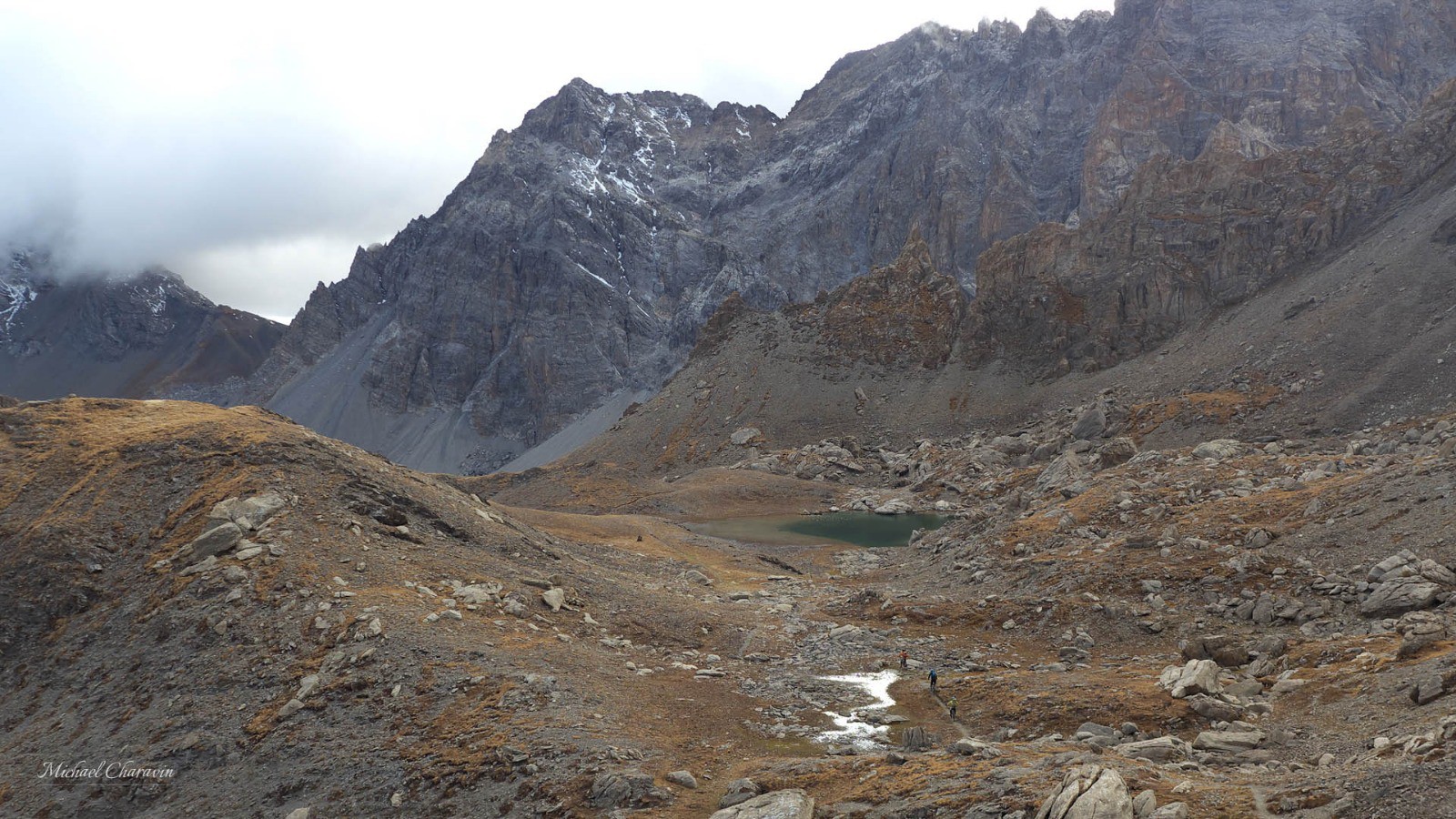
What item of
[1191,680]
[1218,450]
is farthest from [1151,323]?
[1191,680]

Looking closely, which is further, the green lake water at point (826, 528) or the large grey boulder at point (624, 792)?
the green lake water at point (826, 528)

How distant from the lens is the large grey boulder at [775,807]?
17.9 meters

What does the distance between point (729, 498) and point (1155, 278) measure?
259 feet

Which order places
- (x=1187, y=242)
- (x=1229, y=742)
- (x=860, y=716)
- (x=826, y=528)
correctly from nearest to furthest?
1. (x=1229, y=742)
2. (x=860, y=716)
3. (x=826, y=528)
4. (x=1187, y=242)

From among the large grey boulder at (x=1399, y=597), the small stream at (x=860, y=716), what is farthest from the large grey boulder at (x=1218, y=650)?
the small stream at (x=860, y=716)

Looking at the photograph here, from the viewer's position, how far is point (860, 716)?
1065 inches

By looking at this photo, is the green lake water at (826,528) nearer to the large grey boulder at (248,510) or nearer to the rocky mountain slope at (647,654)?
the rocky mountain slope at (647,654)

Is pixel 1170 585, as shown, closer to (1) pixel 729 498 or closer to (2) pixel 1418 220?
(1) pixel 729 498

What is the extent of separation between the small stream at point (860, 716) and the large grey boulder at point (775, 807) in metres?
5.99

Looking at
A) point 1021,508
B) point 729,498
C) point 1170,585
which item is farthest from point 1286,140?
point 1170,585

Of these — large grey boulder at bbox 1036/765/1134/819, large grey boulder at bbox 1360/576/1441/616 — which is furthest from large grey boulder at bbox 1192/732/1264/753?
large grey boulder at bbox 1360/576/1441/616

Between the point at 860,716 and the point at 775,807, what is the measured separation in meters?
9.49

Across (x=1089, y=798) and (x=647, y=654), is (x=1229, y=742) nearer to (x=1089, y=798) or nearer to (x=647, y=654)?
(x=1089, y=798)

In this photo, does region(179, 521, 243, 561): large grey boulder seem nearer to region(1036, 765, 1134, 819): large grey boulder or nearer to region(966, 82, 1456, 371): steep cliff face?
region(1036, 765, 1134, 819): large grey boulder
